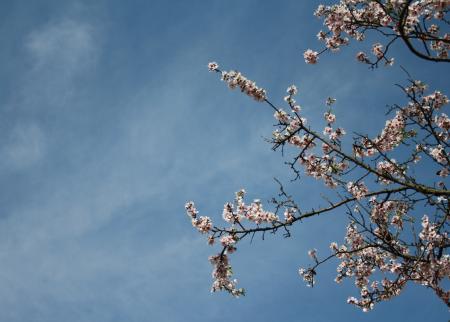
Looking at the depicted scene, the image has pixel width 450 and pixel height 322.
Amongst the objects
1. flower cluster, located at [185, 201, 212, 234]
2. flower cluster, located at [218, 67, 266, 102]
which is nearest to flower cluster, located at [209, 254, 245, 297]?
flower cluster, located at [185, 201, 212, 234]

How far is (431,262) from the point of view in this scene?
8281mm

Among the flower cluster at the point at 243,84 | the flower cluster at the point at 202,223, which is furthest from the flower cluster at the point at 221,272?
the flower cluster at the point at 243,84

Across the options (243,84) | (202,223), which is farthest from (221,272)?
(243,84)

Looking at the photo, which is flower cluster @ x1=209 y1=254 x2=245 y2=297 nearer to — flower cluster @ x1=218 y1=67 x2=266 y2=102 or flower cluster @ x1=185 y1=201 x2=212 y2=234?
flower cluster @ x1=185 y1=201 x2=212 y2=234

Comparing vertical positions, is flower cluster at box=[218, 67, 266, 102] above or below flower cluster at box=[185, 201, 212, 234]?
above

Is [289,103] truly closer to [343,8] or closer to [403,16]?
[343,8]

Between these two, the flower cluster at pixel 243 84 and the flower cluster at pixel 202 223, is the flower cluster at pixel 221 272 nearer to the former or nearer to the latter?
the flower cluster at pixel 202 223

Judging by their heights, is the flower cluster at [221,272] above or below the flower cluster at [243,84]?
below

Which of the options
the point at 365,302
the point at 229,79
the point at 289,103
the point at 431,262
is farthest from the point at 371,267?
the point at 229,79

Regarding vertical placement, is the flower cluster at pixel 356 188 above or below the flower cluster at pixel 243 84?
below

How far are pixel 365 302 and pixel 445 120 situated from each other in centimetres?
521

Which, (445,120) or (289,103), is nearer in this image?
(289,103)

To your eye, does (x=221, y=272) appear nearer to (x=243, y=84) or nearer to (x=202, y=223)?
(x=202, y=223)

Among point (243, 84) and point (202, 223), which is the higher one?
point (243, 84)
